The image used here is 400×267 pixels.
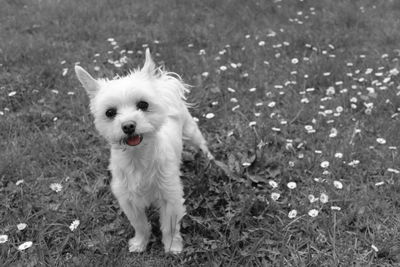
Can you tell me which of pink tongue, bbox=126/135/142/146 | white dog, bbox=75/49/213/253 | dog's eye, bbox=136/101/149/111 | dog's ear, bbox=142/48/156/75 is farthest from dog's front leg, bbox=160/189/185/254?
dog's ear, bbox=142/48/156/75

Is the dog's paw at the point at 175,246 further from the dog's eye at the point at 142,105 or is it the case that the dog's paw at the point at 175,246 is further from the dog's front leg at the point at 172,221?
the dog's eye at the point at 142,105

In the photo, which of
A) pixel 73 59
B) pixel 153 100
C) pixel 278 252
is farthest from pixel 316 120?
pixel 73 59

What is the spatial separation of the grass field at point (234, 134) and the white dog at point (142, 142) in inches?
10.6

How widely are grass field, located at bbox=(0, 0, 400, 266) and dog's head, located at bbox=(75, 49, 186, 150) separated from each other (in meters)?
0.91

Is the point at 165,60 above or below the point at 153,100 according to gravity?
below

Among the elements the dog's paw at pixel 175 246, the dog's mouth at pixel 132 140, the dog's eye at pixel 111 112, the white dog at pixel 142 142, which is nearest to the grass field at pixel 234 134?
the dog's paw at pixel 175 246

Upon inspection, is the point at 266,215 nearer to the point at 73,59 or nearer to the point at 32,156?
the point at 32,156

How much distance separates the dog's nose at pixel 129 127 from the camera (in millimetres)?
2547

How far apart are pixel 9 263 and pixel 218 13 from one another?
570 cm

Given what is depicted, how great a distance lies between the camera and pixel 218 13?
293 inches

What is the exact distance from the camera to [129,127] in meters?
2.57

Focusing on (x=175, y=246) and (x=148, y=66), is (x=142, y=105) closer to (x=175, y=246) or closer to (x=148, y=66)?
(x=148, y=66)

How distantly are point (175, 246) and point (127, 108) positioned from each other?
3.80ft

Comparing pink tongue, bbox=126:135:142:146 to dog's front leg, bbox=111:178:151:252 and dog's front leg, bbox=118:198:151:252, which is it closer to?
dog's front leg, bbox=111:178:151:252
